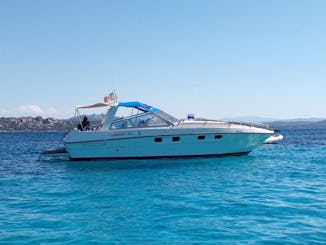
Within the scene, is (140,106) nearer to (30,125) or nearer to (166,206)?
(166,206)

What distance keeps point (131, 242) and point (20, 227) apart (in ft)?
9.23

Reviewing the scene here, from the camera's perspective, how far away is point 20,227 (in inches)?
318

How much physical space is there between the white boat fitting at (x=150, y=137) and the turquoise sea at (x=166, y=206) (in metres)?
2.89

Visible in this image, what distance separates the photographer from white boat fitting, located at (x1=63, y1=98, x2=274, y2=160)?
19922 millimetres

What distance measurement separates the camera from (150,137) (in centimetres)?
1991

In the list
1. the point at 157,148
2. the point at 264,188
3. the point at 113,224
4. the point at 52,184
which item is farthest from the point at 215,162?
the point at 113,224

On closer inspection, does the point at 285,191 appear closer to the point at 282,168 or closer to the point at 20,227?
the point at 282,168

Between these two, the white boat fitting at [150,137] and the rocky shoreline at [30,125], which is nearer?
the white boat fitting at [150,137]

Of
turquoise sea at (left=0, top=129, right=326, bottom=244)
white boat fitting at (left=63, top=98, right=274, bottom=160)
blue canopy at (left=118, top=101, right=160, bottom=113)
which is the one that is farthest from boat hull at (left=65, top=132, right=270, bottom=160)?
turquoise sea at (left=0, top=129, right=326, bottom=244)

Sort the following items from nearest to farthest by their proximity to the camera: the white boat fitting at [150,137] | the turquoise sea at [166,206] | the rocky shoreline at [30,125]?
the turquoise sea at [166,206], the white boat fitting at [150,137], the rocky shoreline at [30,125]

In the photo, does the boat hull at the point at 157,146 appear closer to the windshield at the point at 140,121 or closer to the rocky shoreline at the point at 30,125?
the windshield at the point at 140,121

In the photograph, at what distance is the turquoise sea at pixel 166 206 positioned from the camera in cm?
731

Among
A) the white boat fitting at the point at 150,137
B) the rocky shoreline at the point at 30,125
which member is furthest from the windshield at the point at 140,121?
the rocky shoreline at the point at 30,125

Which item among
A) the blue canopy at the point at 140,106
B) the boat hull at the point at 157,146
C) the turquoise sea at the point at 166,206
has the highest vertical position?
the blue canopy at the point at 140,106
